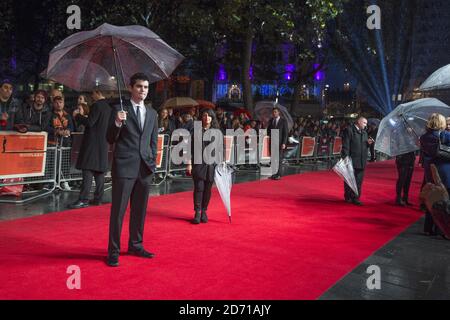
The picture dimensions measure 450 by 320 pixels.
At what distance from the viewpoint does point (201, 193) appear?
7.80 metres

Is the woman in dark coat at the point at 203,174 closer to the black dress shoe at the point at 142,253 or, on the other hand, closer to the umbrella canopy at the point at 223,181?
the umbrella canopy at the point at 223,181

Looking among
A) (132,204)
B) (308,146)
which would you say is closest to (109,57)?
(132,204)

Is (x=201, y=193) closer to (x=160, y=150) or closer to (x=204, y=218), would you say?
(x=204, y=218)

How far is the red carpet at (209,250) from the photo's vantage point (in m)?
4.54

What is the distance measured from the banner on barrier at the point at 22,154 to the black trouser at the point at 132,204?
14.8 feet

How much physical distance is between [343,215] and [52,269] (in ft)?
18.4

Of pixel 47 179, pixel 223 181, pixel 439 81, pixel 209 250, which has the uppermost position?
pixel 439 81

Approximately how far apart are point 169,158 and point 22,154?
4.69 m

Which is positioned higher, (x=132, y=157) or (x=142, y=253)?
(x=132, y=157)

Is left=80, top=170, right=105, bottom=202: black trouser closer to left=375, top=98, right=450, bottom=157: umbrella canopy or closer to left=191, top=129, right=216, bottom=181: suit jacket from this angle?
left=191, top=129, right=216, bottom=181: suit jacket

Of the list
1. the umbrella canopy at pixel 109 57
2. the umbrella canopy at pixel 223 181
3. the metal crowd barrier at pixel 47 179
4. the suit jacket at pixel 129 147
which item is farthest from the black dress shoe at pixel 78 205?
the suit jacket at pixel 129 147

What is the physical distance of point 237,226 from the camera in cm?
762

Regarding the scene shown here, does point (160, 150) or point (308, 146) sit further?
point (308, 146)

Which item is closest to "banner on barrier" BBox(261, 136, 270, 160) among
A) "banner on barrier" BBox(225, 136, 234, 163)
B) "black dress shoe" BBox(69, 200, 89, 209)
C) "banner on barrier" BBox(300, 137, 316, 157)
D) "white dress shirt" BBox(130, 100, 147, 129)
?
"banner on barrier" BBox(225, 136, 234, 163)
